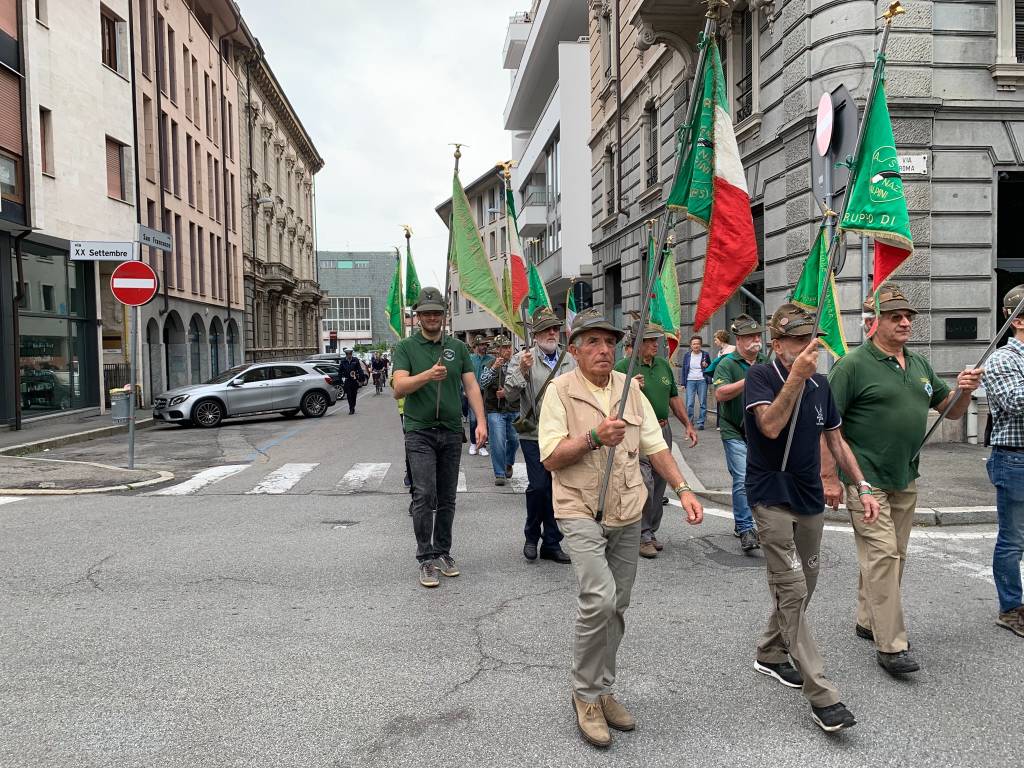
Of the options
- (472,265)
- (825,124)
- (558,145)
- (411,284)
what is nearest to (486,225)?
(558,145)

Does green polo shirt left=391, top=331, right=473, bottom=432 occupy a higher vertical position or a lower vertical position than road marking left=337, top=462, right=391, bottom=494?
higher

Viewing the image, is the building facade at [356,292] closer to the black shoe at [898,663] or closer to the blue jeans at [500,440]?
the blue jeans at [500,440]

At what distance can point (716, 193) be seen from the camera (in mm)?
4551

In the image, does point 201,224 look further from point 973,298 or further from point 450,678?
point 450,678

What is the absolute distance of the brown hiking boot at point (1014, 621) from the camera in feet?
15.3

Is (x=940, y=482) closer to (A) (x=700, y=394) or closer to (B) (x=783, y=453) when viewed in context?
(B) (x=783, y=453)

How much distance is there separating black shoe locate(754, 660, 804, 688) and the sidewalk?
4.32 metres

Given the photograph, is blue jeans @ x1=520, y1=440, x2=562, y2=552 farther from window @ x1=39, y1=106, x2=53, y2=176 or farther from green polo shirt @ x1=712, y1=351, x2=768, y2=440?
window @ x1=39, y1=106, x2=53, y2=176

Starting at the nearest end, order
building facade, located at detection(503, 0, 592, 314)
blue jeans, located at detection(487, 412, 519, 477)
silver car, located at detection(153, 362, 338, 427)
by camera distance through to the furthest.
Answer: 1. blue jeans, located at detection(487, 412, 519, 477)
2. silver car, located at detection(153, 362, 338, 427)
3. building facade, located at detection(503, 0, 592, 314)

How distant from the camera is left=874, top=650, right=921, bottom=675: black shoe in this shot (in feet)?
13.2

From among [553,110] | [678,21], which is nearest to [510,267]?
[678,21]

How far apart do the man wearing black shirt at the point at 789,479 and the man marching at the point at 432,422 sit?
8.13 feet

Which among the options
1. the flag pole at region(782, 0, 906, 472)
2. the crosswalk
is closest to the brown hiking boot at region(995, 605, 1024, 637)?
the flag pole at region(782, 0, 906, 472)

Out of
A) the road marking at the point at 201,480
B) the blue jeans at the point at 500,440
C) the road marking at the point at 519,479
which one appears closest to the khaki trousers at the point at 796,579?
the road marking at the point at 519,479
